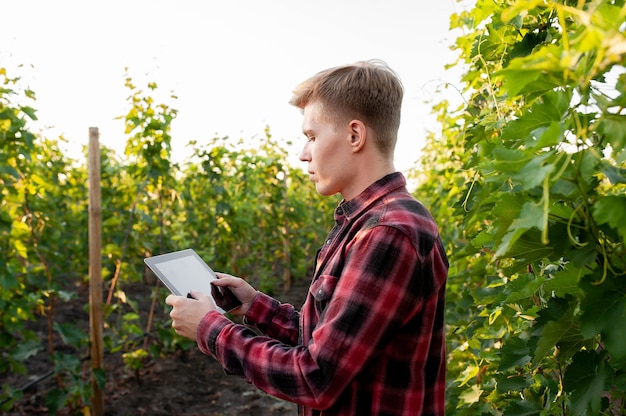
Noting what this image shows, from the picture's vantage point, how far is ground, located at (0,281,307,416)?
4.50 metres

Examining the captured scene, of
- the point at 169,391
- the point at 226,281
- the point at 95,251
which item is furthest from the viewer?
the point at 169,391

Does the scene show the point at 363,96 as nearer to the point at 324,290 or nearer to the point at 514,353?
the point at 324,290

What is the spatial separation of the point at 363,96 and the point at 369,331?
24.0 inches

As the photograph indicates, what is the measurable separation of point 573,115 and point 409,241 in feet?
1.75

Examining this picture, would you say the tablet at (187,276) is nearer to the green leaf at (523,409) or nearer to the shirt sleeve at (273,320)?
the shirt sleeve at (273,320)

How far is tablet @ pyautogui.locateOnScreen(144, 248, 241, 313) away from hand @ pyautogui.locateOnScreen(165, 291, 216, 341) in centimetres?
7

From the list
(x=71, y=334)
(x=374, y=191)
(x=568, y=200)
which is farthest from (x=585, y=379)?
(x=71, y=334)

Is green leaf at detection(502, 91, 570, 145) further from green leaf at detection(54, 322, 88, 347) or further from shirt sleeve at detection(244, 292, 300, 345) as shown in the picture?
green leaf at detection(54, 322, 88, 347)

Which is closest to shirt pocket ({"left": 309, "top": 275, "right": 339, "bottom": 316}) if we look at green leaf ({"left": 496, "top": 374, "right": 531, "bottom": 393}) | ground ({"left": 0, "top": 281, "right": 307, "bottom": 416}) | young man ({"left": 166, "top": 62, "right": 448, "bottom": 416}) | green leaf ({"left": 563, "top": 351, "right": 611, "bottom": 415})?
young man ({"left": 166, "top": 62, "right": 448, "bottom": 416})

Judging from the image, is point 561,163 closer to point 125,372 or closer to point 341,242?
point 341,242

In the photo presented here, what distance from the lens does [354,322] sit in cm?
124

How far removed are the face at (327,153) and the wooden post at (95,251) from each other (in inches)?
104

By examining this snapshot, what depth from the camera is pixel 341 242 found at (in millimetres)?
1482

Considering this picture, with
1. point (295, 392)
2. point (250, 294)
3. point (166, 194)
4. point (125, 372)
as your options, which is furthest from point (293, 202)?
point (295, 392)
